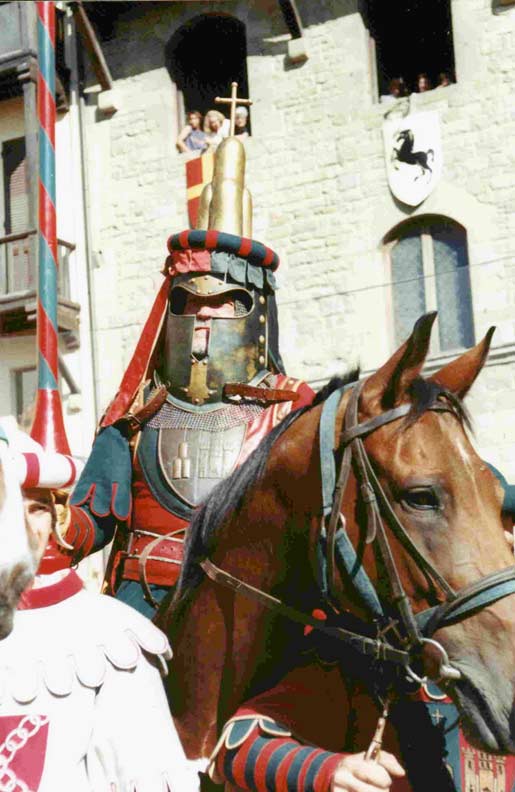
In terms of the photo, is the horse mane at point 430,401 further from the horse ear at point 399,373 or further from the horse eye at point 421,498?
the horse eye at point 421,498

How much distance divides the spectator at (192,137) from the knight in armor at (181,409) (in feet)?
34.8

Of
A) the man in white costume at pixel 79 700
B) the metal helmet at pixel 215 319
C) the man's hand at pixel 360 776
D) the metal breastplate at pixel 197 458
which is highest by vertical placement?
the metal helmet at pixel 215 319

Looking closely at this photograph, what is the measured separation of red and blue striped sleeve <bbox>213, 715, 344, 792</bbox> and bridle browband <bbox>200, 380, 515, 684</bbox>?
271 millimetres

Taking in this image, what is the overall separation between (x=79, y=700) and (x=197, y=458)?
4.74ft

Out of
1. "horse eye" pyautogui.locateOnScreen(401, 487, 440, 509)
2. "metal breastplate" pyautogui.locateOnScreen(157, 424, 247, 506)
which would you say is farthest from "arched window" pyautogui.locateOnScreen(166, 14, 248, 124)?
"horse eye" pyautogui.locateOnScreen(401, 487, 440, 509)

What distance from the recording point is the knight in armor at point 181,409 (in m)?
3.84

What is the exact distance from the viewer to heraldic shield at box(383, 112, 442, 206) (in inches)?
522

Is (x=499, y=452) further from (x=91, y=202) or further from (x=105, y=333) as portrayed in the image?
(x=91, y=202)

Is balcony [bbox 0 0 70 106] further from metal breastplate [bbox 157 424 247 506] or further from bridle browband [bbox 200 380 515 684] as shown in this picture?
bridle browband [bbox 200 380 515 684]

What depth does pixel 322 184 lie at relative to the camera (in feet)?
45.3

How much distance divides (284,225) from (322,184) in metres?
0.67

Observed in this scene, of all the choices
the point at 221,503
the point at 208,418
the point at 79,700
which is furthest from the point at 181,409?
the point at 79,700

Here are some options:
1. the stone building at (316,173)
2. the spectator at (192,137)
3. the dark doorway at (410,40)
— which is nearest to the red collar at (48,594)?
the stone building at (316,173)

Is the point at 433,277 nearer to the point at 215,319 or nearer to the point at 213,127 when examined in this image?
the point at 213,127
